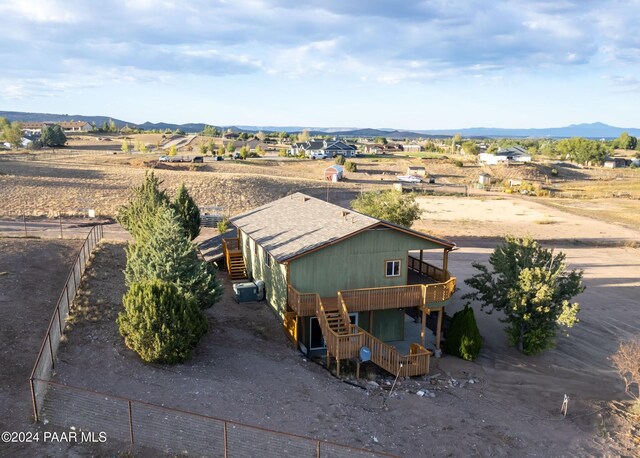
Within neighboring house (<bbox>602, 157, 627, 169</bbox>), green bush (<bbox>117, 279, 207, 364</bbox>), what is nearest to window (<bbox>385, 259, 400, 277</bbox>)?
green bush (<bbox>117, 279, 207, 364</bbox>)

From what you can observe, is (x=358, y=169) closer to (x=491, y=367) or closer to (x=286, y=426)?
(x=491, y=367)

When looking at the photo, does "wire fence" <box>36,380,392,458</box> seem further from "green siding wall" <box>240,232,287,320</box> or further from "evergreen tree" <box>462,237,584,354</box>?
"evergreen tree" <box>462,237,584,354</box>

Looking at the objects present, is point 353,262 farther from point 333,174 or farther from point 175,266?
point 333,174

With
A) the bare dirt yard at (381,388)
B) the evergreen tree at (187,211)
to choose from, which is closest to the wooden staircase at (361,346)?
the bare dirt yard at (381,388)

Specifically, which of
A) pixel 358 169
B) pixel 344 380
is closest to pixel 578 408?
pixel 344 380

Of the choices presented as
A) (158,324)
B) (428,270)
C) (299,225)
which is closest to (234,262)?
(299,225)

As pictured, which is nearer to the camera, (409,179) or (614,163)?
(409,179)

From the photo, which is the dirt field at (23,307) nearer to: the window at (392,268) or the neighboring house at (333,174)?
the window at (392,268)
